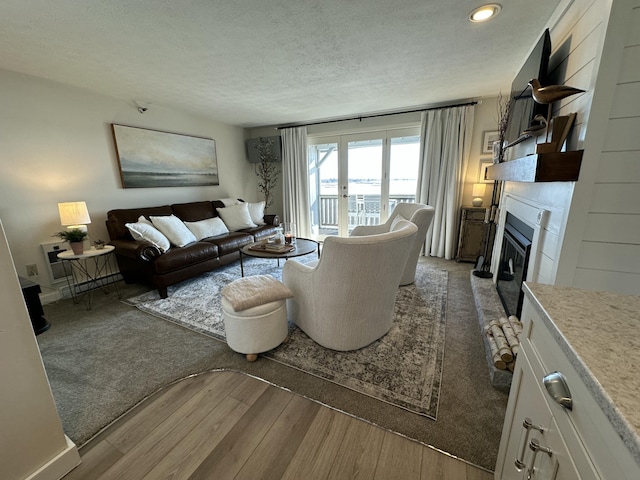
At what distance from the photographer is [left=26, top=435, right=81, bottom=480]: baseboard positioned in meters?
1.05

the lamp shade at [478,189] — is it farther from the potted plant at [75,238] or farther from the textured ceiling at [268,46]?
the potted plant at [75,238]

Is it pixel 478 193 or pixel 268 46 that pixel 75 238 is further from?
pixel 478 193

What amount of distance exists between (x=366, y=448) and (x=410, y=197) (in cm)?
371

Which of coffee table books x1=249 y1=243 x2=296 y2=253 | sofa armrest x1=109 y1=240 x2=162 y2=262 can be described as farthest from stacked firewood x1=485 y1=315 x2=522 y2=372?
sofa armrest x1=109 y1=240 x2=162 y2=262

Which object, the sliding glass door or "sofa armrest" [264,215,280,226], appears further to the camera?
"sofa armrest" [264,215,280,226]

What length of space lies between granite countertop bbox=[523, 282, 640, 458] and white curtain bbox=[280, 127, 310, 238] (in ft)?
14.2

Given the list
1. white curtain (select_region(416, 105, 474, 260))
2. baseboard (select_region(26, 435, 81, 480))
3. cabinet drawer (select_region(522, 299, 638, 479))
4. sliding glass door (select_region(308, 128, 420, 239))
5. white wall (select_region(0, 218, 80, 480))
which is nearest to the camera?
cabinet drawer (select_region(522, 299, 638, 479))

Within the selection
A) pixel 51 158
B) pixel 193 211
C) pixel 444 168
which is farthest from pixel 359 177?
pixel 51 158

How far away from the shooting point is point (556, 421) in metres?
0.60

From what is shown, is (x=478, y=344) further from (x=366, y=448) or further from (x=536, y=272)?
(x=366, y=448)

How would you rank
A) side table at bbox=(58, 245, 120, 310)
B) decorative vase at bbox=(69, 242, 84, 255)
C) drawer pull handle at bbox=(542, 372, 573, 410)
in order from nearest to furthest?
drawer pull handle at bbox=(542, 372, 573, 410) < decorative vase at bbox=(69, 242, 84, 255) < side table at bbox=(58, 245, 120, 310)

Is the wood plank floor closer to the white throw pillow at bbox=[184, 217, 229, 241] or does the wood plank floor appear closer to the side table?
the side table

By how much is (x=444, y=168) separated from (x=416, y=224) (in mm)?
1854

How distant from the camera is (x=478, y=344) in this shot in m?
1.91
